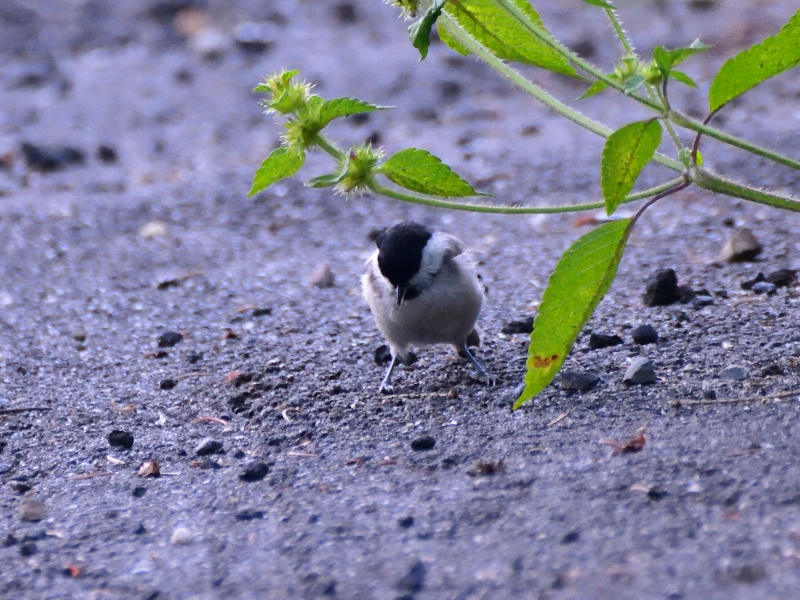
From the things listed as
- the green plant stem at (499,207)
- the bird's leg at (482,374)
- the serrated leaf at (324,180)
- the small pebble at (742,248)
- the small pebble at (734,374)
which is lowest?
the bird's leg at (482,374)

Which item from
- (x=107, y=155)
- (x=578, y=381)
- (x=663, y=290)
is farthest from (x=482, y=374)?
(x=107, y=155)

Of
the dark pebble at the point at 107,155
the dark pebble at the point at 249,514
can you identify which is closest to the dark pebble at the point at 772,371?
the dark pebble at the point at 249,514

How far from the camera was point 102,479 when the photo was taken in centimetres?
348

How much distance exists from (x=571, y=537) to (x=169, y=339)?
2774 millimetres

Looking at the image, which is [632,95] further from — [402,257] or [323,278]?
[323,278]

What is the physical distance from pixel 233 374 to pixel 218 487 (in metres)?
1.12

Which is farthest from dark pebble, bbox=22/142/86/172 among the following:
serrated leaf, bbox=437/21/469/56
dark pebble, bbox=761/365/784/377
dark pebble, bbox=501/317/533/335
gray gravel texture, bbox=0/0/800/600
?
dark pebble, bbox=761/365/784/377

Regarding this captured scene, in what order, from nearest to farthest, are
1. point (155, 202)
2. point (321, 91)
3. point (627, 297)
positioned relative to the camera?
point (627, 297), point (155, 202), point (321, 91)

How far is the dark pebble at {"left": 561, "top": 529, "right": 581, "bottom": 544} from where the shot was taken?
2.56 metres

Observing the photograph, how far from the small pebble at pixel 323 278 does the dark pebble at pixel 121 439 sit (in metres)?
1.89

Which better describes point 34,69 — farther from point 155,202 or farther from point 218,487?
point 218,487

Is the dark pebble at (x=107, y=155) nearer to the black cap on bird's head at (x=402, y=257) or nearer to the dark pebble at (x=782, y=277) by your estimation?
the black cap on bird's head at (x=402, y=257)

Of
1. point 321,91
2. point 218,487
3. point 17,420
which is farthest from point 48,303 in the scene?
point 321,91

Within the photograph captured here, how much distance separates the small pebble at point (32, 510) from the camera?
3.17 metres
